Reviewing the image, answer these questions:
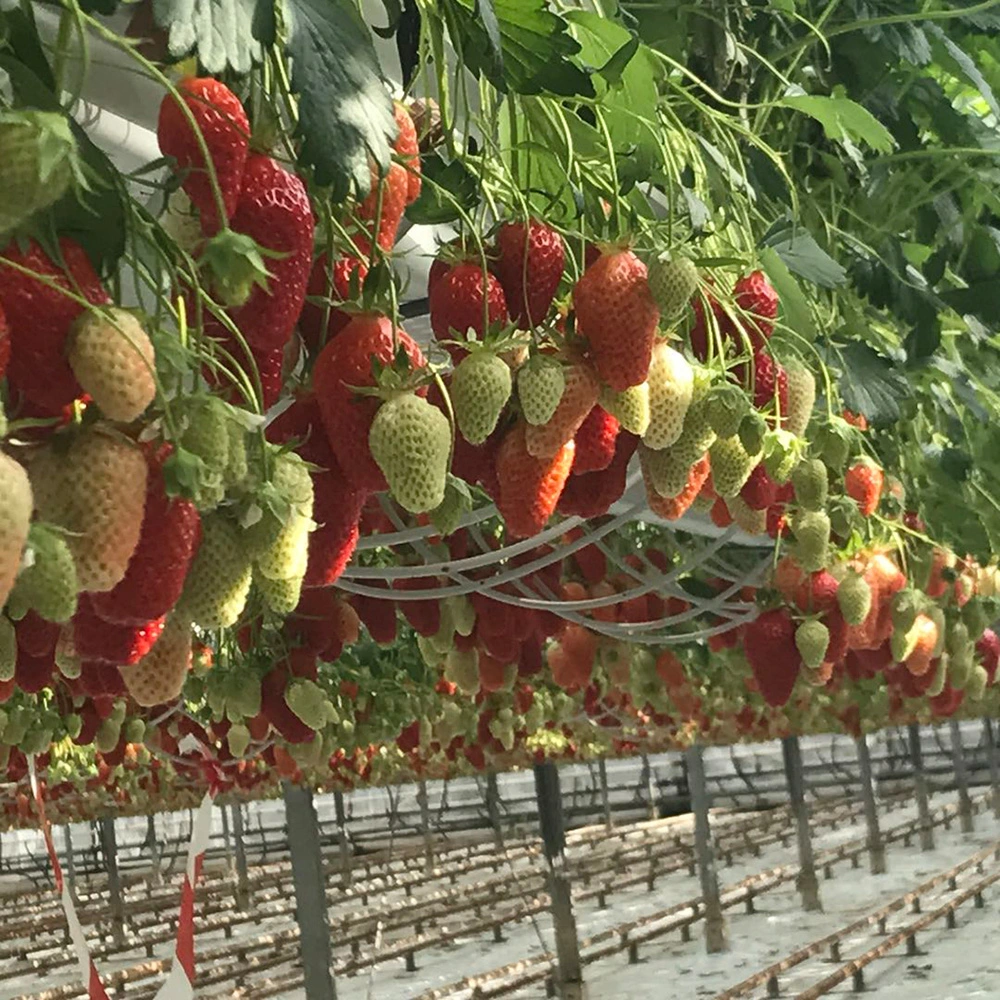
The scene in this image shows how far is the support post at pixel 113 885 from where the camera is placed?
12797 mm

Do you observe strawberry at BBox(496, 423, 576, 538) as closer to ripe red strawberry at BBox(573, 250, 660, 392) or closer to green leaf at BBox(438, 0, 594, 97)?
ripe red strawberry at BBox(573, 250, 660, 392)

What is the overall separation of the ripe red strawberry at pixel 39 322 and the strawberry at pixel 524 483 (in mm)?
400

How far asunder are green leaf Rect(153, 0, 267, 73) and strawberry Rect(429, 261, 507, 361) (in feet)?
0.95

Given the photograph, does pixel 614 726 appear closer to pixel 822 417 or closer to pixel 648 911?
pixel 648 911

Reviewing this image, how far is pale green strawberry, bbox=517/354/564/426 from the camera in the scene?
2.73ft

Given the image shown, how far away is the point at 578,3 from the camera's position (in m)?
1.11

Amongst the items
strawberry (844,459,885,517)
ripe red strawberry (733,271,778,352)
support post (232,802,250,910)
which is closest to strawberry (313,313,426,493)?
ripe red strawberry (733,271,778,352)

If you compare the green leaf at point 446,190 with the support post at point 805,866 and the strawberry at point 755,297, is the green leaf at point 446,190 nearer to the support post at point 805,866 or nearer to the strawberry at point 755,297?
the strawberry at point 755,297

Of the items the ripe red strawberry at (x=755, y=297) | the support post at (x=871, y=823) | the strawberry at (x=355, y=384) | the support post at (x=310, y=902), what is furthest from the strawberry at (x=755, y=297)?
the support post at (x=871, y=823)

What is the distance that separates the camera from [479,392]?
0.80 m

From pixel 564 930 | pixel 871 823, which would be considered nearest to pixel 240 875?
pixel 871 823

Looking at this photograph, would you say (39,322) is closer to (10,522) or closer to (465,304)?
(10,522)

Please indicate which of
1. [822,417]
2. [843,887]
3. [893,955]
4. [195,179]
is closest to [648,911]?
[843,887]

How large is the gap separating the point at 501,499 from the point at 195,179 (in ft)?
1.12
